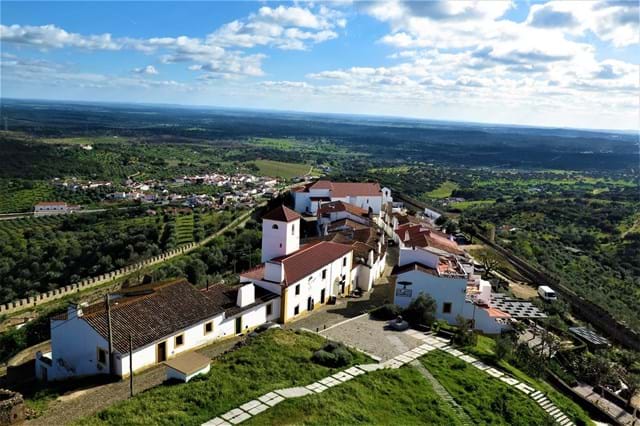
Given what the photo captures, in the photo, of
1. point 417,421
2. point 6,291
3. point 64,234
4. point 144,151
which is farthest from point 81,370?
point 144,151

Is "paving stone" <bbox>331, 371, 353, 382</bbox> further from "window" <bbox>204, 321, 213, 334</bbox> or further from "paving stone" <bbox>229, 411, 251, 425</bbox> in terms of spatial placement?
"window" <bbox>204, 321, 213, 334</bbox>

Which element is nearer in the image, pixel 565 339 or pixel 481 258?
pixel 565 339

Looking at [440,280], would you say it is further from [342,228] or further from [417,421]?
[342,228]

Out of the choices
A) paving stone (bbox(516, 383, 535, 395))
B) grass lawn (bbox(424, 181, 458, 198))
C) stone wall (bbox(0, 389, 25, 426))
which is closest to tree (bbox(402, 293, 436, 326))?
paving stone (bbox(516, 383, 535, 395))

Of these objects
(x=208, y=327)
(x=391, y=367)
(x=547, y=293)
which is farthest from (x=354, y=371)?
(x=547, y=293)

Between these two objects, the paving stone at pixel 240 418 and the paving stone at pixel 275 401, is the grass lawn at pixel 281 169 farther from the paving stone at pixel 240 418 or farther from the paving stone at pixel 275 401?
the paving stone at pixel 240 418

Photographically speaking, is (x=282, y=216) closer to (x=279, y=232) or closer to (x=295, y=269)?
(x=279, y=232)
